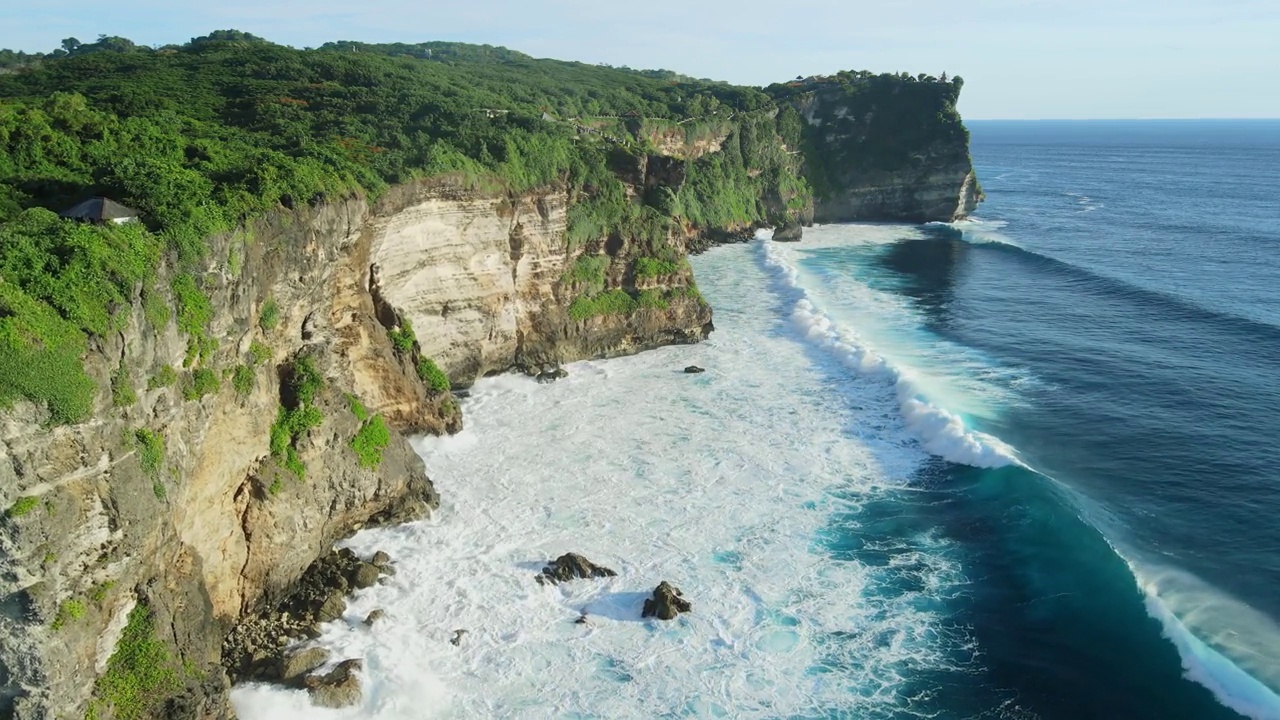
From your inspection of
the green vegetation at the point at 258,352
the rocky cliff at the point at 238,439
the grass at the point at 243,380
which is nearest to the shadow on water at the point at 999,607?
the rocky cliff at the point at 238,439

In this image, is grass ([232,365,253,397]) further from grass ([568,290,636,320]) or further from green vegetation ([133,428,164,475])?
grass ([568,290,636,320])

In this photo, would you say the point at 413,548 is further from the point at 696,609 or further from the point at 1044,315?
the point at 1044,315

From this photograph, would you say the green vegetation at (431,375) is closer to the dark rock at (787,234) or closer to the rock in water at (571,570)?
the rock in water at (571,570)

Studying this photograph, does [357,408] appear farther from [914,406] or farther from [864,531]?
[914,406]

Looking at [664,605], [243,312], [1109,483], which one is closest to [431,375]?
[243,312]

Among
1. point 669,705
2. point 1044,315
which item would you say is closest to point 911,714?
point 669,705
